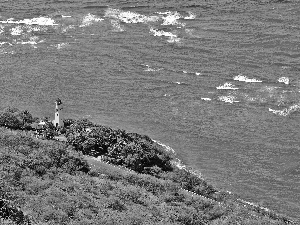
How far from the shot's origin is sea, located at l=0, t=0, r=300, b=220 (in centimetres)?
4872

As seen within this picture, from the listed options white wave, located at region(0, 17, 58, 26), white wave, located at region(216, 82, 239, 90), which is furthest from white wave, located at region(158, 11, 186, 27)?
white wave, located at region(216, 82, 239, 90)

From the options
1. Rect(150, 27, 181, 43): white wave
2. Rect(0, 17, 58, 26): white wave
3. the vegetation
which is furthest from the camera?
Rect(0, 17, 58, 26): white wave

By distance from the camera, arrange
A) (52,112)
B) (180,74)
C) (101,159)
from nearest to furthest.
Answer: (101,159) < (52,112) < (180,74)

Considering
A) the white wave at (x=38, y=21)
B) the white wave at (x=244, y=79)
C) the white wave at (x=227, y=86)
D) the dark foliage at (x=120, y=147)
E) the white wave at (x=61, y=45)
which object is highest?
the white wave at (x=38, y=21)

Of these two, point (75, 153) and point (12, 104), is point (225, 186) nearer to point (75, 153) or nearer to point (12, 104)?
Answer: point (75, 153)

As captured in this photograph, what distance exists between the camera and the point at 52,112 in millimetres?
54938

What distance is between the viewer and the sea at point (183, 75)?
48.7 meters

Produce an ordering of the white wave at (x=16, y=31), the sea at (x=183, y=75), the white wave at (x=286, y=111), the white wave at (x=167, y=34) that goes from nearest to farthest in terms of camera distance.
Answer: the sea at (x=183, y=75)
the white wave at (x=286, y=111)
the white wave at (x=167, y=34)
the white wave at (x=16, y=31)

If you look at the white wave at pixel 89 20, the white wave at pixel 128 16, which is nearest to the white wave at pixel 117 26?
the white wave at pixel 128 16

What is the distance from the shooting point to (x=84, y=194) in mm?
36938

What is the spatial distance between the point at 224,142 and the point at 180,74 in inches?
530

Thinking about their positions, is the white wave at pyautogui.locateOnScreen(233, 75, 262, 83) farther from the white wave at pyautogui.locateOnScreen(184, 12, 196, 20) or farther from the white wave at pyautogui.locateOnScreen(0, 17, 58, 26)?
the white wave at pyautogui.locateOnScreen(0, 17, 58, 26)

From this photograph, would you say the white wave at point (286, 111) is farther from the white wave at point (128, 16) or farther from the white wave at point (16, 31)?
the white wave at point (16, 31)

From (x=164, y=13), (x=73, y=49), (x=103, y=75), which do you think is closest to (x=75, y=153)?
(x=103, y=75)
